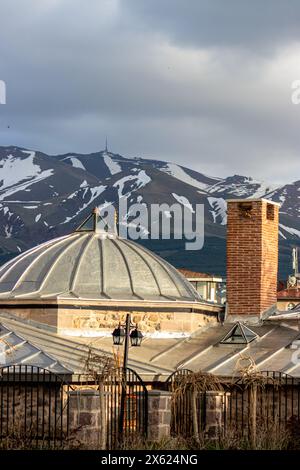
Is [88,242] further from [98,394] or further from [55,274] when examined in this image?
[98,394]

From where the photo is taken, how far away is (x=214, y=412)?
112 feet

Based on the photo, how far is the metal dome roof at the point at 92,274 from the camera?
4425 centimetres

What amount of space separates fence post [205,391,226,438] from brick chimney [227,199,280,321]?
10381 mm

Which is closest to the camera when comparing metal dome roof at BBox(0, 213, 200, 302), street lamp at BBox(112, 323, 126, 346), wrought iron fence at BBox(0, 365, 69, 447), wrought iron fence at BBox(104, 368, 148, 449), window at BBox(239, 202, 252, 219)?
wrought iron fence at BBox(104, 368, 148, 449)

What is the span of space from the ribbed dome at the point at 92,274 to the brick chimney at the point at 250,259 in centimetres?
136

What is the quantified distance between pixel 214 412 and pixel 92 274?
37.4 feet

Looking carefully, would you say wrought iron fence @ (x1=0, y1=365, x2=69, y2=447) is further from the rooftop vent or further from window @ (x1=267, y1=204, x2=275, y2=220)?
window @ (x1=267, y1=204, x2=275, y2=220)

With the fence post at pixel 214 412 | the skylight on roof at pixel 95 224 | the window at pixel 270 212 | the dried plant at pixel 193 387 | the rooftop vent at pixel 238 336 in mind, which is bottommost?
the fence post at pixel 214 412

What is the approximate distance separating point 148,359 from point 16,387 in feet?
20.8

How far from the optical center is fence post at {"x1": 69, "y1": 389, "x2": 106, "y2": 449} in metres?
30.4

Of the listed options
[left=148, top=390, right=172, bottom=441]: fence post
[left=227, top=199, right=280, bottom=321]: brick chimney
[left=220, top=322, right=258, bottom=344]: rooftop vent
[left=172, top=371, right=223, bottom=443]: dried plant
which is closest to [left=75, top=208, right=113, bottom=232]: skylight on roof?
[left=227, top=199, right=280, bottom=321]: brick chimney

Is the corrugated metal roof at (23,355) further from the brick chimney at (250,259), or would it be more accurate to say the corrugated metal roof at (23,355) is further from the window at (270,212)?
the window at (270,212)

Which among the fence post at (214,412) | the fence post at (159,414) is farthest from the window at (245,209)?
the fence post at (159,414)

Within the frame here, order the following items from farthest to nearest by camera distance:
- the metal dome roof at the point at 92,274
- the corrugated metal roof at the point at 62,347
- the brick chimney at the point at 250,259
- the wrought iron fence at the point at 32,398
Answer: the brick chimney at the point at 250,259
the metal dome roof at the point at 92,274
the corrugated metal roof at the point at 62,347
the wrought iron fence at the point at 32,398
